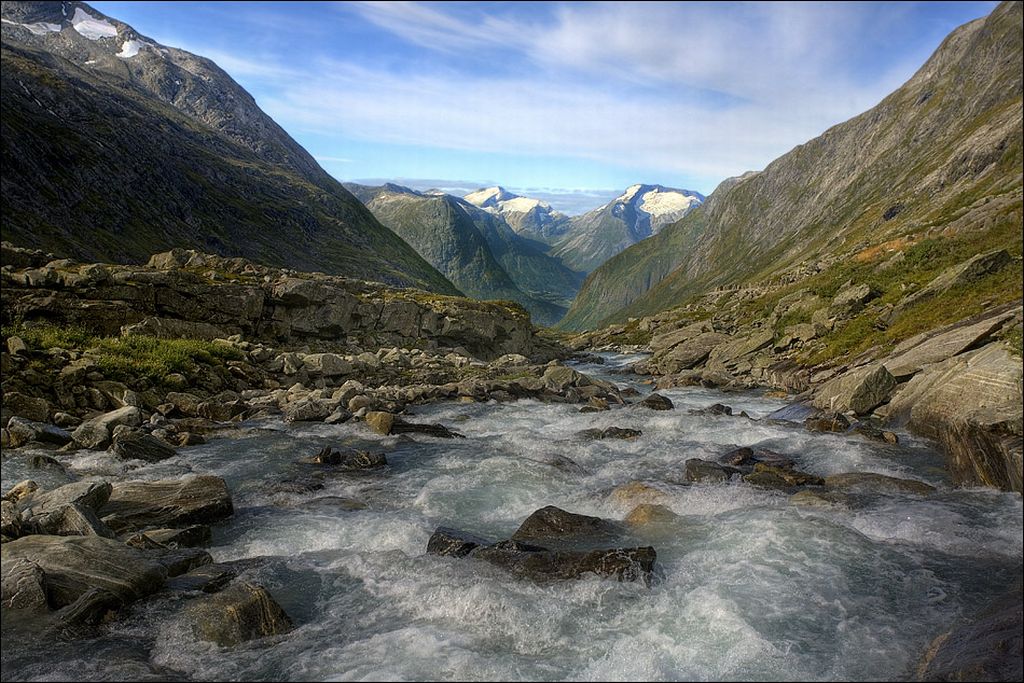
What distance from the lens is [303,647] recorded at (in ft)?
29.1

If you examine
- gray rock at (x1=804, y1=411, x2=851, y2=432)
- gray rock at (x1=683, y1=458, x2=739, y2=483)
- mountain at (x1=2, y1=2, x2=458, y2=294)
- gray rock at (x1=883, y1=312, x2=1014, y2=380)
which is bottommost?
gray rock at (x1=683, y1=458, x2=739, y2=483)

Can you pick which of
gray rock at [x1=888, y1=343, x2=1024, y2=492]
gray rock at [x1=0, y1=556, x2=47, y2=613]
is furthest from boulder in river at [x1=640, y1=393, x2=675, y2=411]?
gray rock at [x1=0, y1=556, x2=47, y2=613]

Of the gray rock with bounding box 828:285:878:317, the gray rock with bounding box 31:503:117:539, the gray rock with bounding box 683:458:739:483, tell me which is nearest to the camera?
the gray rock with bounding box 31:503:117:539

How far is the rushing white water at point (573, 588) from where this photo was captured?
323 inches

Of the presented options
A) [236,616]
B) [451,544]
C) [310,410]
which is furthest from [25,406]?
[451,544]

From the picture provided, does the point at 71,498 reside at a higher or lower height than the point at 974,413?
lower

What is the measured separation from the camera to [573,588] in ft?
34.6

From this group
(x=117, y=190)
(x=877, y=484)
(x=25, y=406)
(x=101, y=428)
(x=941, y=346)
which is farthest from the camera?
(x=117, y=190)

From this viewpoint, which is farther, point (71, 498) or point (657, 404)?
point (657, 404)

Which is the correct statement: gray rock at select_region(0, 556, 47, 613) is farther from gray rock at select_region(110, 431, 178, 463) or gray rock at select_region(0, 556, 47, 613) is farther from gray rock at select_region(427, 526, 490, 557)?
gray rock at select_region(110, 431, 178, 463)

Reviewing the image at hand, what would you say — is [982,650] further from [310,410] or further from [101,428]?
[310,410]

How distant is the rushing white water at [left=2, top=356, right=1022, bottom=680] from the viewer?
26.9 ft

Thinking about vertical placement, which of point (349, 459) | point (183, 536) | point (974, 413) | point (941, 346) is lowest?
point (349, 459)

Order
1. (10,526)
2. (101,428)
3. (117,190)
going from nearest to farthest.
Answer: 1. (10,526)
2. (101,428)
3. (117,190)
